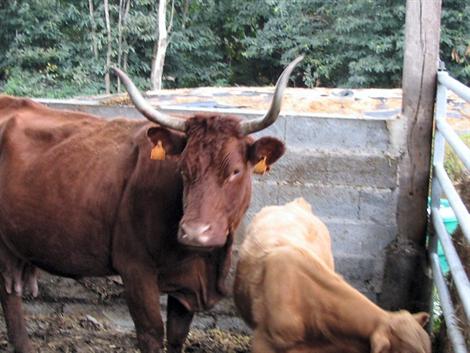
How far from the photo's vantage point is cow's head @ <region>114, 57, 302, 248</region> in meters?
3.87

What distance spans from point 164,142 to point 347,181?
62.7 inches

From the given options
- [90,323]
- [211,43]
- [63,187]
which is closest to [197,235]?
[63,187]

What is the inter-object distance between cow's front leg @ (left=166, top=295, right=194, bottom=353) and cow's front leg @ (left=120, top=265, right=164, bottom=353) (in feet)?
0.92

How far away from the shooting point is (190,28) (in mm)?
20969

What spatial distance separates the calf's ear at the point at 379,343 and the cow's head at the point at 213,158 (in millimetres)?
887

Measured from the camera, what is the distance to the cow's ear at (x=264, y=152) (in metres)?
4.10

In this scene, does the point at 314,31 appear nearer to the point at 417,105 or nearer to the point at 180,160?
the point at 417,105

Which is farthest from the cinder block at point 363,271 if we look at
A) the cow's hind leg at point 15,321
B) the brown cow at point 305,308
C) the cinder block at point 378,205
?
the cow's hind leg at point 15,321

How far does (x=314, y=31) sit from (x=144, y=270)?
15.4 m

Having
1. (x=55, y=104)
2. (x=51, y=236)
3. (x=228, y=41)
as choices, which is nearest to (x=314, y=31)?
(x=228, y=41)

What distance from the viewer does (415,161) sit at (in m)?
5.14

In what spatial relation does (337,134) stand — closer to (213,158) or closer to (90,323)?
(213,158)

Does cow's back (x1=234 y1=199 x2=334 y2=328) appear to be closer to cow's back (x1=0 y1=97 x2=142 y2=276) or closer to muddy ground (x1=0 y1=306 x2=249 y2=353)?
cow's back (x1=0 y1=97 x2=142 y2=276)

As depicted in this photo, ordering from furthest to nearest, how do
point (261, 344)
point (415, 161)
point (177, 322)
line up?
point (415, 161) < point (177, 322) < point (261, 344)
